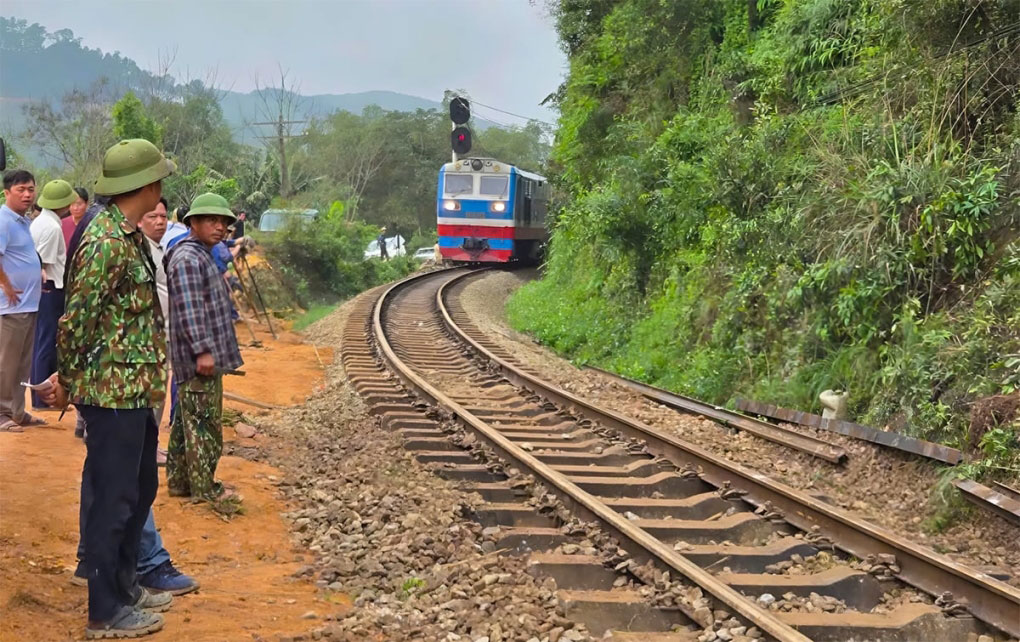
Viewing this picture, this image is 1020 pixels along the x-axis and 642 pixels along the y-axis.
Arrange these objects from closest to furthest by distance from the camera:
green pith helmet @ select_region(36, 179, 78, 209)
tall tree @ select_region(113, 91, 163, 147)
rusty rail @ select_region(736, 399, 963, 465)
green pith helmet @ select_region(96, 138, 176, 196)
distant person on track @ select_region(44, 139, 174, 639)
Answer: distant person on track @ select_region(44, 139, 174, 639)
green pith helmet @ select_region(96, 138, 176, 196)
rusty rail @ select_region(736, 399, 963, 465)
green pith helmet @ select_region(36, 179, 78, 209)
tall tree @ select_region(113, 91, 163, 147)

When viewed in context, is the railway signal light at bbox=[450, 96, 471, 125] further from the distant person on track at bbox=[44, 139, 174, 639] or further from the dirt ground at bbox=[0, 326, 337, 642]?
the distant person on track at bbox=[44, 139, 174, 639]

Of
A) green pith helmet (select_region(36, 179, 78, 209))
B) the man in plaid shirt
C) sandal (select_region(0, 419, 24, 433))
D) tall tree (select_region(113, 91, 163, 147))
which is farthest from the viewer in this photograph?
tall tree (select_region(113, 91, 163, 147))

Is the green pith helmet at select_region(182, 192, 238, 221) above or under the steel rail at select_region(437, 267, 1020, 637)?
above

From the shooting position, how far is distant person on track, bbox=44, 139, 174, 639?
3842 millimetres

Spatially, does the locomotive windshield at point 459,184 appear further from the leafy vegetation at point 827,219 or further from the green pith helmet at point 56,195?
the green pith helmet at point 56,195

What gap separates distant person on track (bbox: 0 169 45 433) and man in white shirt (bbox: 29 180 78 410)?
0.07 meters

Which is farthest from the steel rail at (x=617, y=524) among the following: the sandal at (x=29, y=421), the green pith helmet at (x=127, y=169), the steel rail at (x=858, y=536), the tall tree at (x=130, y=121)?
the tall tree at (x=130, y=121)

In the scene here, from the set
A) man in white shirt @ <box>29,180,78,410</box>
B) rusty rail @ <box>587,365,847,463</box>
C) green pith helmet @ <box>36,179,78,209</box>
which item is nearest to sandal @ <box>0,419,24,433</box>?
man in white shirt @ <box>29,180,78,410</box>

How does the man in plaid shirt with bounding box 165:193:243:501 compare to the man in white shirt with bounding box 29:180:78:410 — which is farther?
the man in white shirt with bounding box 29:180:78:410

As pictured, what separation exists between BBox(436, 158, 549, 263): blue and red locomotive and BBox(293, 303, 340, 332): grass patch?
5330 mm

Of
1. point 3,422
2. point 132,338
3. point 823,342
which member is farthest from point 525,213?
point 132,338

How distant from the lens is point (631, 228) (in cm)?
1529

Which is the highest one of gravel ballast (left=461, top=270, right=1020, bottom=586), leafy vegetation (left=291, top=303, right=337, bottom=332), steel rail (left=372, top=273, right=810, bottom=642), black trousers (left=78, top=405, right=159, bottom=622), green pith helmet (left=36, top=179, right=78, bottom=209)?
green pith helmet (left=36, top=179, right=78, bottom=209)

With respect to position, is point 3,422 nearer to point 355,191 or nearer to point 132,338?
point 132,338
